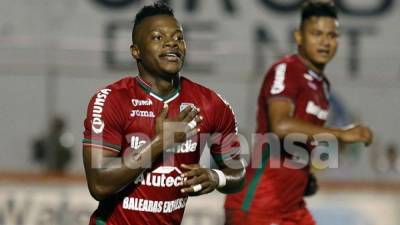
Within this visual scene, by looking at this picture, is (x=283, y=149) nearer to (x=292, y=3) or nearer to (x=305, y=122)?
(x=305, y=122)

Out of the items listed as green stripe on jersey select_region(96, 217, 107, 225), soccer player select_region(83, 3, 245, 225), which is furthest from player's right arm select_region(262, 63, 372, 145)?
green stripe on jersey select_region(96, 217, 107, 225)

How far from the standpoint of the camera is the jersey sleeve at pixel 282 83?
22.8ft

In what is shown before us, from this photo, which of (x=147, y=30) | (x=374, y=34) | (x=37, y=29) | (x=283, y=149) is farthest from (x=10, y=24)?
(x=147, y=30)

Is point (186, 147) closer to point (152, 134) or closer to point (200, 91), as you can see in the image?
point (152, 134)

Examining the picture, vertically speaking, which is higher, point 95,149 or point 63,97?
point 95,149

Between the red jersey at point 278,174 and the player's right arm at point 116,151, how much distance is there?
193 centimetres

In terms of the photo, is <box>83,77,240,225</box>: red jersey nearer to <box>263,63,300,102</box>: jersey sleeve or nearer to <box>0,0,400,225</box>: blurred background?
<box>263,63,300,102</box>: jersey sleeve

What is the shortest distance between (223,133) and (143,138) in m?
0.56

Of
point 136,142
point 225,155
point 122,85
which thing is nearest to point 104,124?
point 136,142

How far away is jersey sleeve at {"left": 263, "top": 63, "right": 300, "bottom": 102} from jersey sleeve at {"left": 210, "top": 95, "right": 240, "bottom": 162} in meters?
1.22

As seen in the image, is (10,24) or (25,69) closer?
(25,69)

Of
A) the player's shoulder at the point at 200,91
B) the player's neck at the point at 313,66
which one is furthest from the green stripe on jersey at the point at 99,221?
the player's neck at the point at 313,66

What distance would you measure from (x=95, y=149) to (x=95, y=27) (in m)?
13.2

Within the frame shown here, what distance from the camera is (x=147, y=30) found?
5312 millimetres
